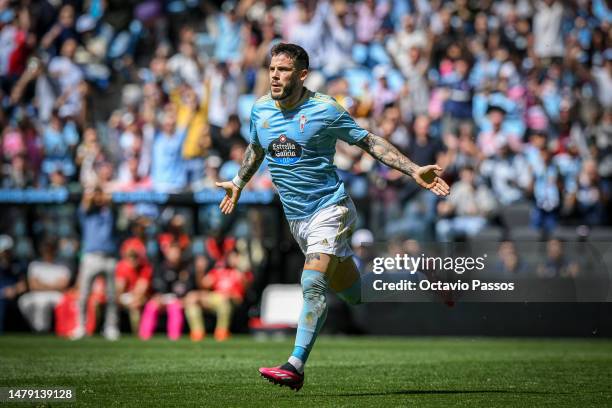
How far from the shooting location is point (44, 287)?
1825 cm

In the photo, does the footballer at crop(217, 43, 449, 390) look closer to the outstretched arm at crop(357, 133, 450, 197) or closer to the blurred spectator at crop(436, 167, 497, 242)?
the outstretched arm at crop(357, 133, 450, 197)

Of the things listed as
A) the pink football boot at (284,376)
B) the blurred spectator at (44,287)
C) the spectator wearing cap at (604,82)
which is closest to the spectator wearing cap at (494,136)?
the spectator wearing cap at (604,82)

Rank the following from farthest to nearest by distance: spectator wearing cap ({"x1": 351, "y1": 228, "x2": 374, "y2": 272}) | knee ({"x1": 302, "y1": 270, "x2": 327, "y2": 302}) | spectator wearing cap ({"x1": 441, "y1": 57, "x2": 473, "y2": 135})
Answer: spectator wearing cap ({"x1": 441, "y1": 57, "x2": 473, "y2": 135}) < spectator wearing cap ({"x1": 351, "y1": 228, "x2": 374, "y2": 272}) < knee ({"x1": 302, "y1": 270, "x2": 327, "y2": 302})

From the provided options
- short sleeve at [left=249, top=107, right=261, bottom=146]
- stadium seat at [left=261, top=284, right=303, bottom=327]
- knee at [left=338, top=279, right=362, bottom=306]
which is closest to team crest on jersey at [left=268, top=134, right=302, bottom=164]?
short sleeve at [left=249, top=107, right=261, bottom=146]

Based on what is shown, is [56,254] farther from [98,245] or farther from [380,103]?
[380,103]

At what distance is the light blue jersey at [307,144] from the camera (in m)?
8.42

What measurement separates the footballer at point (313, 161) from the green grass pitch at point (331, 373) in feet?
3.14

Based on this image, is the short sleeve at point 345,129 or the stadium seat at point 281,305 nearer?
the short sleeve at point 345,129

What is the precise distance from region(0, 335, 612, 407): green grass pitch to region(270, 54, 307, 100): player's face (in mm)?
2329

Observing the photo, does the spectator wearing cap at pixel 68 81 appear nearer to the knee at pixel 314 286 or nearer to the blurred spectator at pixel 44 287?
the blurred spectator at pixel 44 287

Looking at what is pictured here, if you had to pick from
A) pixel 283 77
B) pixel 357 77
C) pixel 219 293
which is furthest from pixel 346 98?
pixel 283 77

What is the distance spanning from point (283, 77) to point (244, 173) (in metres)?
1.04

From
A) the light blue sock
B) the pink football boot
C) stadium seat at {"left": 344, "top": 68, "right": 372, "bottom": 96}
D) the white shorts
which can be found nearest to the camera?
the pink football boot

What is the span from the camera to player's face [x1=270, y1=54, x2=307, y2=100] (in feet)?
27.5
